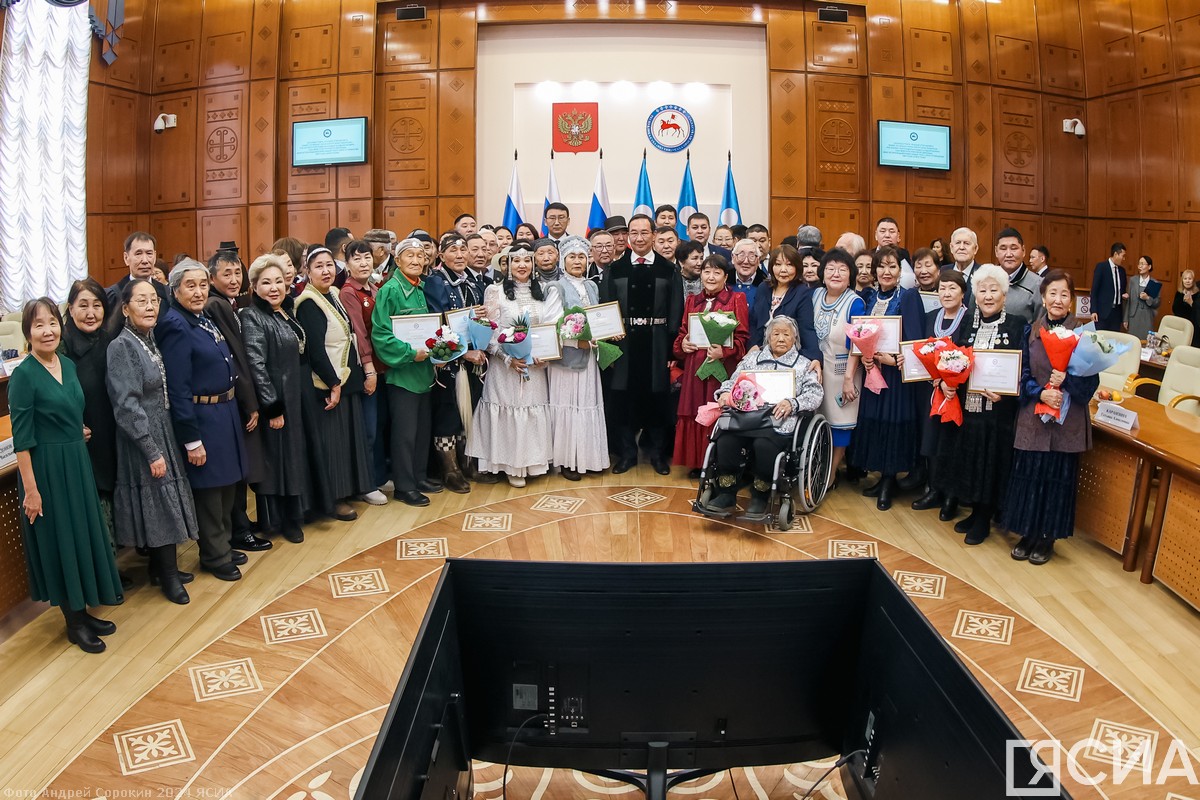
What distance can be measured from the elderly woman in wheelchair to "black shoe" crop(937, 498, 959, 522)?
0.77 metres

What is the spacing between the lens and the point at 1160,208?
9.47 m

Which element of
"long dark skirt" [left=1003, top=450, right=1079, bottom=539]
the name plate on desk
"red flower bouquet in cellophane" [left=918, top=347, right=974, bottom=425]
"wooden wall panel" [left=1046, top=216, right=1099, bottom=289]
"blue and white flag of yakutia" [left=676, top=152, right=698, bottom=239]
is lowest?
"long dark skirt" [left=1003, top=450, right=1079, bottom=539]

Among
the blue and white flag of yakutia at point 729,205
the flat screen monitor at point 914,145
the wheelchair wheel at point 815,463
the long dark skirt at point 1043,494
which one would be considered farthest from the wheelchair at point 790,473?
the flat screen monitor at point 914,145

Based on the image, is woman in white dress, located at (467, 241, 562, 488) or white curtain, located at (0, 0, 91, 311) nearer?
woman in white dress, located at (467, 241, 562, 488)

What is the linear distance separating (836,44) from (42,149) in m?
8.74

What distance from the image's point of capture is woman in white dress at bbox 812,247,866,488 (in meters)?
4.72

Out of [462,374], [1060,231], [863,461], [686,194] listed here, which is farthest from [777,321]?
[1060,231]

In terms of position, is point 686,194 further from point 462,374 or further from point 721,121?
point 462,374

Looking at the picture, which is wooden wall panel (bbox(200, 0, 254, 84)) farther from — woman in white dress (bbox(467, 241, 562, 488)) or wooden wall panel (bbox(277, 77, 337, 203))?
woman in white dress (bbox(467, 241, 562, 488))

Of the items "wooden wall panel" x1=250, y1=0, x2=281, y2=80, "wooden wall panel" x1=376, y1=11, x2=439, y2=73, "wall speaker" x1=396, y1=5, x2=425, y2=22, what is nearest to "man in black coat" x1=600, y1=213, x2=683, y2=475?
"wooden wall panel" x1=376, y1=11, x2=439, y2=73

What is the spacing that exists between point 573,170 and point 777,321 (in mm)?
5339

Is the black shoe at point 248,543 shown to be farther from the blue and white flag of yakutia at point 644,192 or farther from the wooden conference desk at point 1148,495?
the blue and white flag of yakutia at point 644,192

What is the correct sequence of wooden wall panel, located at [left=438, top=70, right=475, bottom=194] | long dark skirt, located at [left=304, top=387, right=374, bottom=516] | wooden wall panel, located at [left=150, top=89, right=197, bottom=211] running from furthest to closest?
1. wooden wall panel, located at [left=150, top=89, right=197, bottom=211]
2. wooden wall panel, located at [left=438, top=70, right=475, bottom=194]
3. long dark skirt, located at [left=304, top=387, right=374, bottom=516]

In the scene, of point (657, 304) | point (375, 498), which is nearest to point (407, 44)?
point (657, 304)
